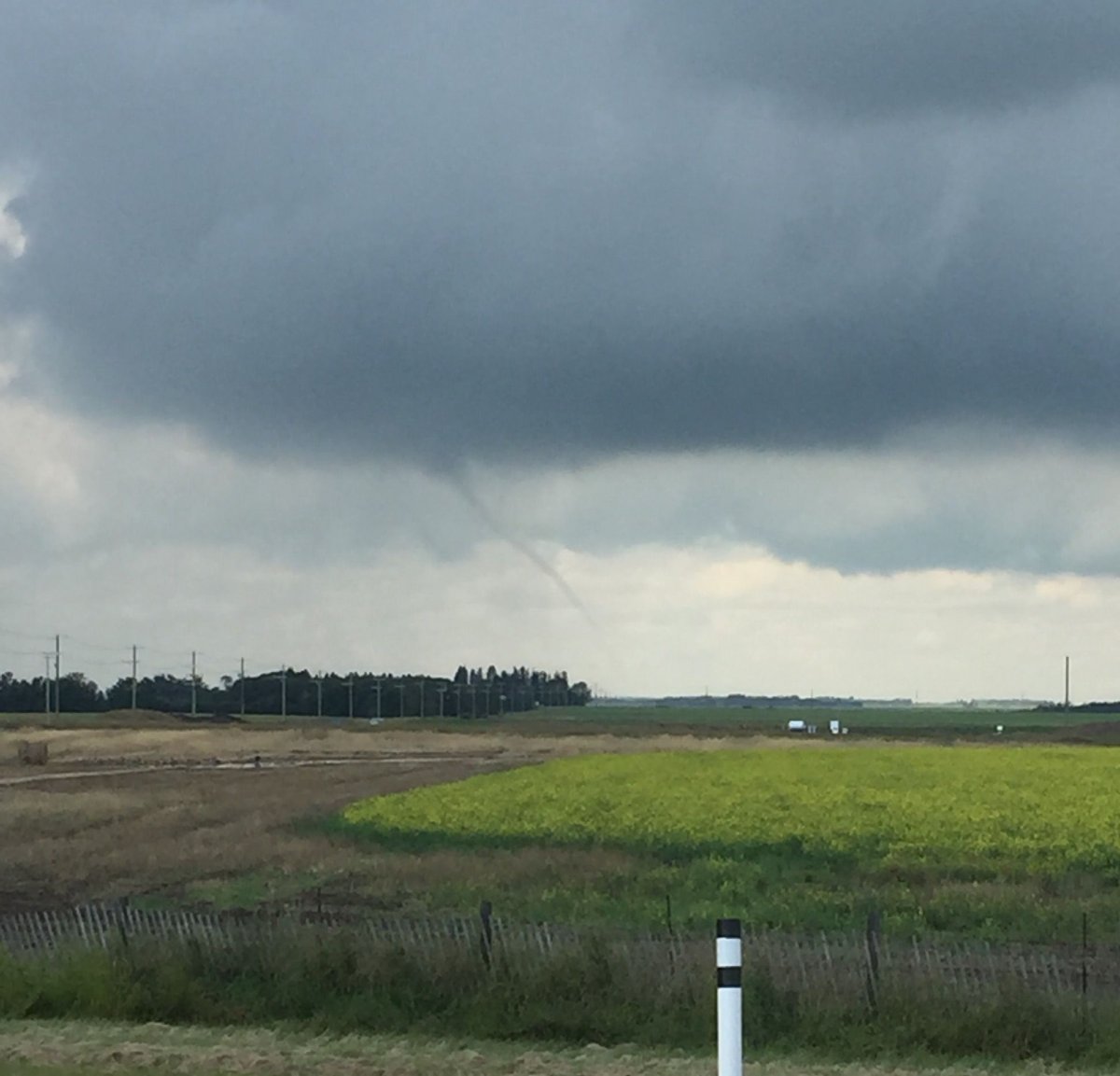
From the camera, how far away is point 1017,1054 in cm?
1591

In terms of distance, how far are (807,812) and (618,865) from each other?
1335 cm

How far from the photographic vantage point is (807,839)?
42.2 m

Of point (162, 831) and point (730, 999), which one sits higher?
point (730, 999)

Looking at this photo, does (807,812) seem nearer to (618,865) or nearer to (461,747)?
(618,865)

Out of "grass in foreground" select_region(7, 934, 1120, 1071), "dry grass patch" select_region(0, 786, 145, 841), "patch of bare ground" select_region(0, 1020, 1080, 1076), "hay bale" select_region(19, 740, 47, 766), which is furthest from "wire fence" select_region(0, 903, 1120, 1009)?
"hay bale" select_region(19, 740, 47, 766)

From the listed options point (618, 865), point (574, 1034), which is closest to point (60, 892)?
point (618, 865)

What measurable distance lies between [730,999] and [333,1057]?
651 cm

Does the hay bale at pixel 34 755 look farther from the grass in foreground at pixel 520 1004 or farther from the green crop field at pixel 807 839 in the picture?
the grass in foreground at pixel 520 1004

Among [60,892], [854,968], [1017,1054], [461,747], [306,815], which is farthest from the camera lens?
[461,747]

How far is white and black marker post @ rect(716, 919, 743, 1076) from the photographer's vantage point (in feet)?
26.0

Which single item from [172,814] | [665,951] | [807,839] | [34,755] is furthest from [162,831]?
[34,755]

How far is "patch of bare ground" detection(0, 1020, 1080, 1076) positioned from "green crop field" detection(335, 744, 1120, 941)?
1342cm

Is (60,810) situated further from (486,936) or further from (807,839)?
(486,936)

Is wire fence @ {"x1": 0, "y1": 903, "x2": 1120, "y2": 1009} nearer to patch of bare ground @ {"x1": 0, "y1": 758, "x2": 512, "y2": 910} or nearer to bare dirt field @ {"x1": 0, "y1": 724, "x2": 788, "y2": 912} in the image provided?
bare dirt field @ {"x1": 0, "y1": 724, "x2": 788, "y2": 912}
